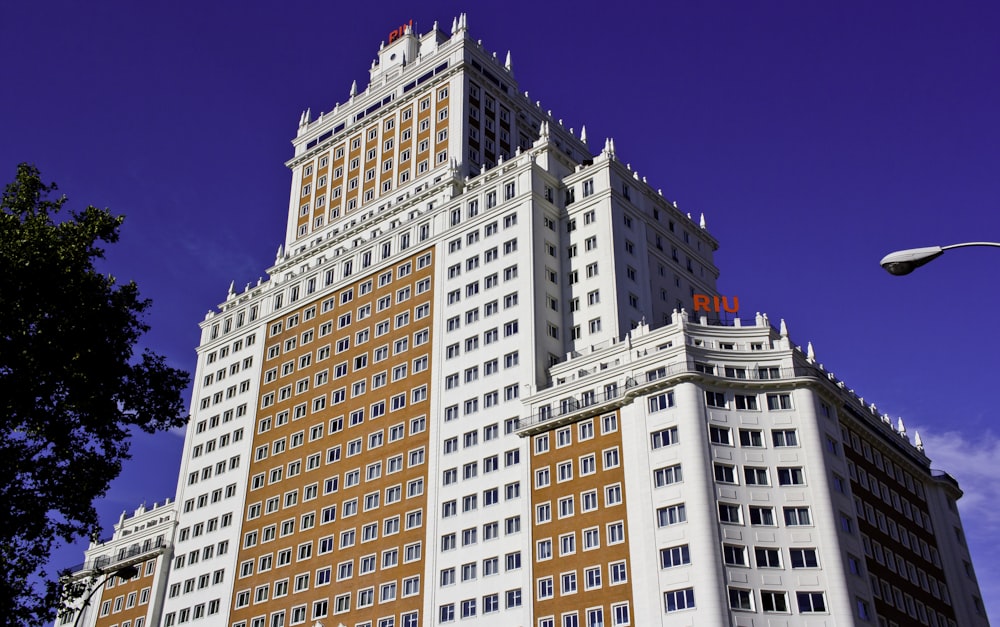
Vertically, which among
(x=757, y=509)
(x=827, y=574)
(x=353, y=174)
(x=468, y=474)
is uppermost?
(x=353, y=174)

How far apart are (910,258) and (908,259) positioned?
47 mm

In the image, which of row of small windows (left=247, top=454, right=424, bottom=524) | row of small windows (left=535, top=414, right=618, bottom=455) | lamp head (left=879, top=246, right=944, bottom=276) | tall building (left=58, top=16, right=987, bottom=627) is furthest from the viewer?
row of small windows (left=247, top=454, right=424, bottom=524)

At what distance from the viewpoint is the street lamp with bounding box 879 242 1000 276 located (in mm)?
22531

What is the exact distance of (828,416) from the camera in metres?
78.4

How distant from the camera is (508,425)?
277 ft

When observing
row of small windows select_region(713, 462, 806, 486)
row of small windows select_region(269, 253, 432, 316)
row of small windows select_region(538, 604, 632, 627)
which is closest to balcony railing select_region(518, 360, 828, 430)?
row of small windows select_region(713, 462, 806, 486)

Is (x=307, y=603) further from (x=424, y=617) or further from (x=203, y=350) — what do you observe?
(x=203, y=350)

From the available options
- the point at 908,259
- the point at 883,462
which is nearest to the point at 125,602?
the point at 883,462

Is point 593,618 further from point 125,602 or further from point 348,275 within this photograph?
point 125,602

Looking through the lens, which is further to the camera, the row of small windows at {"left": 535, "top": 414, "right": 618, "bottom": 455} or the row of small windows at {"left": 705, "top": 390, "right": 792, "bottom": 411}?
the row of small windows at {"left": 535, "top": 414, "right": 618, "bottom": 455}

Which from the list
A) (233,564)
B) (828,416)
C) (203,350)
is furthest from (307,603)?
(828,416)

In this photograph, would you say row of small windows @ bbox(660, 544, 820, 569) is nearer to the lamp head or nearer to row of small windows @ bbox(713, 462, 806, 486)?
row of small windows @ bbox(713, 462, 806, 486)

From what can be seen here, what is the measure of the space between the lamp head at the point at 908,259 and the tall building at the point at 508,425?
4745cm

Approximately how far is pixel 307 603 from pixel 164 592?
21956mm
